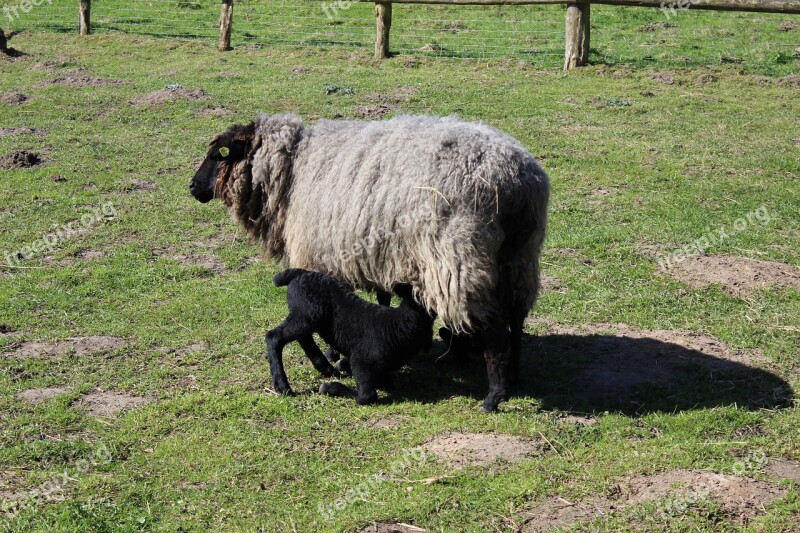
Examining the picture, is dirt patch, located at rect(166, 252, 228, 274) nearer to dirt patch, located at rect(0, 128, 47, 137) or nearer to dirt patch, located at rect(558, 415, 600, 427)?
dirt patch, located at rect(558, 415, 600, 427)

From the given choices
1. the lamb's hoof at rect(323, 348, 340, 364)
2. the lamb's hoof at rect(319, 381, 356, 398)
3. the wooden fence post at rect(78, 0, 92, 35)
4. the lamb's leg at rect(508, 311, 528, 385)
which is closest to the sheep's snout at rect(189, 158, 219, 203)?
the lamb's hoof at rect(323, 348, 340, 364)

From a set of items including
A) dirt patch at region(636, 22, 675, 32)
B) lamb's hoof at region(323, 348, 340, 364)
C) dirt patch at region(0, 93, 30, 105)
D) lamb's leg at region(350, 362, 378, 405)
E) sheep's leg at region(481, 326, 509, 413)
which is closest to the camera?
sheep's leg at region(481, 326, 509, 413)

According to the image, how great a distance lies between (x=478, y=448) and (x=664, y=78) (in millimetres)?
11745

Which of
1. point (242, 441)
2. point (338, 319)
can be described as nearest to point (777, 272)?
point (338, 319)

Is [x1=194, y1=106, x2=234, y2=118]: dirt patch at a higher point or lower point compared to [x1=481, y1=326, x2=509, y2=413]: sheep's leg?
higher

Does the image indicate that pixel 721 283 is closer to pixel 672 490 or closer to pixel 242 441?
pixel 672 490

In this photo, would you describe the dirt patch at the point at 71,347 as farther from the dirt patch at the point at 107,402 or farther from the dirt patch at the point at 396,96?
the dirt patch at the point at 396,96

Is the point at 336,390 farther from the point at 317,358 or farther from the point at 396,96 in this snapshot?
the point at 396,96

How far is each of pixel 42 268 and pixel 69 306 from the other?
1108 mm

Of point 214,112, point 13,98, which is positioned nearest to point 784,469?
point 214,112

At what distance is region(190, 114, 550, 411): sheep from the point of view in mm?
5887

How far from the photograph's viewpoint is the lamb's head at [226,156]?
296 inches

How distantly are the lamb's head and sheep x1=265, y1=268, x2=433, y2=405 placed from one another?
146cm

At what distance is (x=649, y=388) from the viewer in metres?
6.31
